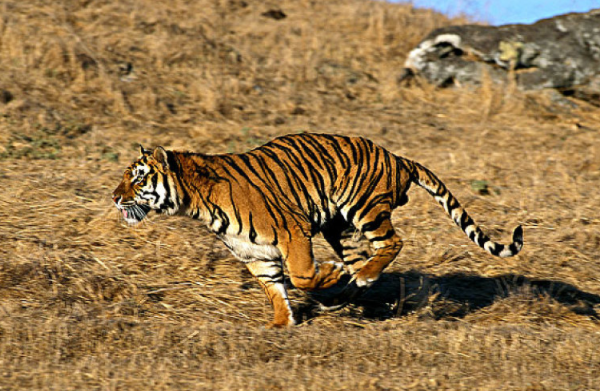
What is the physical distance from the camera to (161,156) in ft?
18.3

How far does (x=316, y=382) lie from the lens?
4.46 m

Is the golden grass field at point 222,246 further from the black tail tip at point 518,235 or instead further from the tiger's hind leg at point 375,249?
the black tail tip at point 518,235

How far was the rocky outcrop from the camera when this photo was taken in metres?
13.5

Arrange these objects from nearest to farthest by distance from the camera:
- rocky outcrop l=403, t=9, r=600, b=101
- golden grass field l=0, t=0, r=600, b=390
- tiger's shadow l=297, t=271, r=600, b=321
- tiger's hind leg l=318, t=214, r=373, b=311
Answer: golden grass field l=0, t=0, r=600, b=390
tiger's shadow l=297, t=271, r=600, b=321
tiger's hind leg l=318, t=214, r=373, b=311
rocky outcrop l=403, t=9, r=600, b=101

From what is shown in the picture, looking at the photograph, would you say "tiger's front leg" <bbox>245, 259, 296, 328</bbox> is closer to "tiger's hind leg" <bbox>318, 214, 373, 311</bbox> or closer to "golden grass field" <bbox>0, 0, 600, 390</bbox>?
"golden grass field" <bbox>0, 0, 600, 390</bbox>

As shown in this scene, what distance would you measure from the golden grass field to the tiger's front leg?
207mm

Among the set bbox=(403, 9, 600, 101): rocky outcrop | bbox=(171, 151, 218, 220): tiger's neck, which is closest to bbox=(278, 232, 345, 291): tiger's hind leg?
bbox=(171, 151, 218, 220): tiger's neck

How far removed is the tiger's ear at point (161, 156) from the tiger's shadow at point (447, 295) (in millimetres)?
1704

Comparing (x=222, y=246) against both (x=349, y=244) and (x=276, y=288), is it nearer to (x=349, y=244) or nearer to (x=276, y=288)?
(x=349, y=244)

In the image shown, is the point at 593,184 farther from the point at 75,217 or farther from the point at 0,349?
the point at 0,349

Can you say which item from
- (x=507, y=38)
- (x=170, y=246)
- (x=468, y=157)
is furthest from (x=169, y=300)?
(x=507, y=38)

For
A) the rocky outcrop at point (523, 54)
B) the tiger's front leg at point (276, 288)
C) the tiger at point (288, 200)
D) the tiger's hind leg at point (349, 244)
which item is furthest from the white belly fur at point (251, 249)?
the rocky outcrop at point (523, 54)

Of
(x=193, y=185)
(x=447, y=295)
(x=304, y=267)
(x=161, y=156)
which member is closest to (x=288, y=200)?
(x=304, y=267)

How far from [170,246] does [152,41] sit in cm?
764
